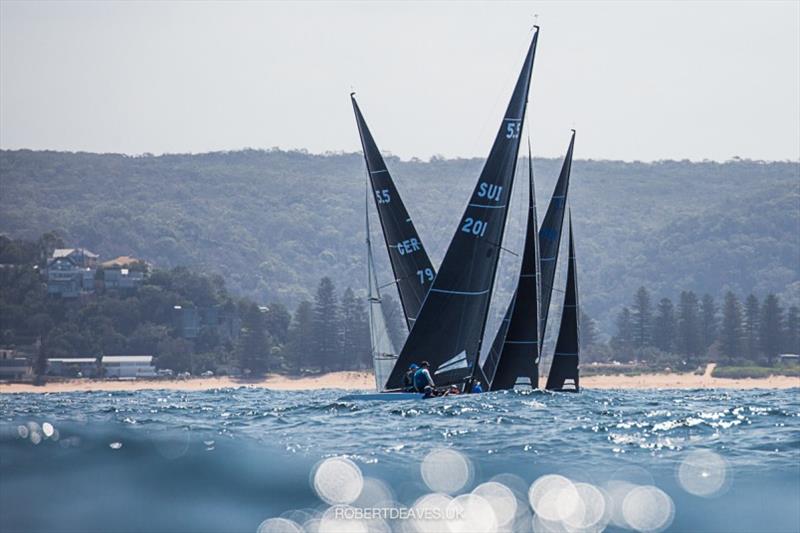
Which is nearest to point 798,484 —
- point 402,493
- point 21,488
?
point 402,493

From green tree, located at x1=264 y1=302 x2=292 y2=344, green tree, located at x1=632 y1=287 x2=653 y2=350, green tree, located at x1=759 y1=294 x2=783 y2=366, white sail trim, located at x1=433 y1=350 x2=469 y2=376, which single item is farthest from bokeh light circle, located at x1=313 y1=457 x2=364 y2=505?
green tree, located at x1=632 y1=287 x2=653 y2=350

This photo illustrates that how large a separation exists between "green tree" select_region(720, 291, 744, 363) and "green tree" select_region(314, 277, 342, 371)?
137 ft

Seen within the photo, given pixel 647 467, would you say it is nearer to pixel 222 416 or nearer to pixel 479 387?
pixel 222 416

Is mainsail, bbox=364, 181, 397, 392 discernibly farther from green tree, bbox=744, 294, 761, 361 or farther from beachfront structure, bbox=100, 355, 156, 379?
green tree, bbox=744, 294, 761, 361

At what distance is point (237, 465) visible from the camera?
850 inches

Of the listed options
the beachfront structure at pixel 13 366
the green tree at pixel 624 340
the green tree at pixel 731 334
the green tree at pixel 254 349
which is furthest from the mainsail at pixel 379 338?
the green tree at pixel 624 340

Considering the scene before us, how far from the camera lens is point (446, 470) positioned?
71.6ft

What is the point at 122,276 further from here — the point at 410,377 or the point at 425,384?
the point at 425,384

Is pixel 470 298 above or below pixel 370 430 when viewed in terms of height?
above

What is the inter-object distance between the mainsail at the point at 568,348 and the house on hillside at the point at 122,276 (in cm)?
12361

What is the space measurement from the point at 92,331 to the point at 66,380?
1653cm

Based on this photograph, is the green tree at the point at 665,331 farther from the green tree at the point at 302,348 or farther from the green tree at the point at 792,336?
the green tree at the point at 302,348

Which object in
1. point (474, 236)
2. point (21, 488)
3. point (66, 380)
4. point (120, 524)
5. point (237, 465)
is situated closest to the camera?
point (120, 524)

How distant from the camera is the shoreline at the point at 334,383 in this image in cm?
12788
